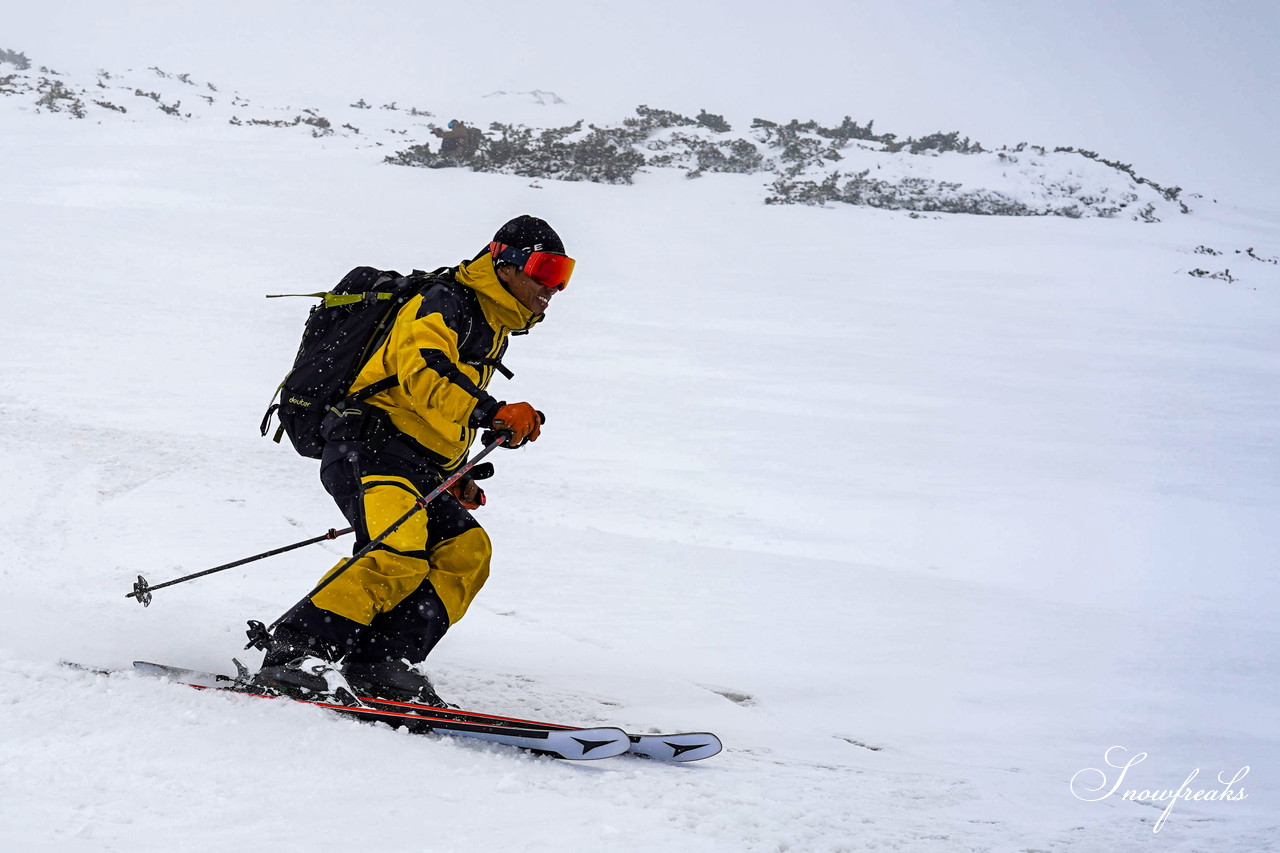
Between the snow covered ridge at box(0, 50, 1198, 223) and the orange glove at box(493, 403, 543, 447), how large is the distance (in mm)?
17482

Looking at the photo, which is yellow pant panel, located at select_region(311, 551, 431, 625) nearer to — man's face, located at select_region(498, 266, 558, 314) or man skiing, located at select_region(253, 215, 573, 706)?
man skiing, located at select_region(253, 215, 573, 706)

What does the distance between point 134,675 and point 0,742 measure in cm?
64

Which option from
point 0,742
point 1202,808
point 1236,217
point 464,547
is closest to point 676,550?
point 464,547

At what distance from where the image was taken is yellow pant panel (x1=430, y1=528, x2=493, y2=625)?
3590 mm

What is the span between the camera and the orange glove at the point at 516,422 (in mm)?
3164

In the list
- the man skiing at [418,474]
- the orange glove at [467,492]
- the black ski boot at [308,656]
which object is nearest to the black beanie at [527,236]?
the man skiing at [418,474]

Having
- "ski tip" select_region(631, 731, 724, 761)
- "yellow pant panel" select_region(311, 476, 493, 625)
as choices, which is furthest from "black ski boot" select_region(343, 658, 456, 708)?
"ski tip" select_region(631, 731, 724, 761)

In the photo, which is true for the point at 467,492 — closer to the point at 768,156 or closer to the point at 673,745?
the point at 673,745

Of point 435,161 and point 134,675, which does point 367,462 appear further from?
point 435,161

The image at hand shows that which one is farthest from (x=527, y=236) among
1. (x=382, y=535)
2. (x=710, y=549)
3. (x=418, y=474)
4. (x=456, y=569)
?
(x=710, y=549)

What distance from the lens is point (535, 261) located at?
3385 millimetres

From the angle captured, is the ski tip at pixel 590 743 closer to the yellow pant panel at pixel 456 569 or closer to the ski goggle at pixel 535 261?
the yellow pant panel at pixel 456 569

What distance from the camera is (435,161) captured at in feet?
67.5

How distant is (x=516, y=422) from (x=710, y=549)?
3342 millimetres
